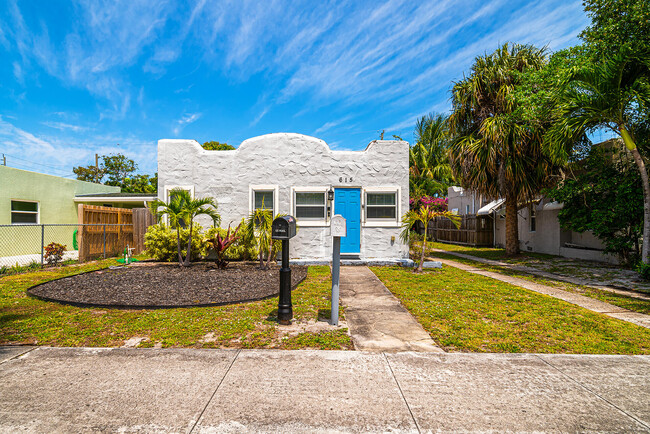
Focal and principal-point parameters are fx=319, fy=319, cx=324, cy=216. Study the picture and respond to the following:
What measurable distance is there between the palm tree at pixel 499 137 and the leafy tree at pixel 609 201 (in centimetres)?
152

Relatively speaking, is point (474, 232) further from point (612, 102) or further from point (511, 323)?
point (511, 323)

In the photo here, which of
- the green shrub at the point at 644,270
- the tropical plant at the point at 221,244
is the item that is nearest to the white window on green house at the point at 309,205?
the tropical plant at the point at 221,244

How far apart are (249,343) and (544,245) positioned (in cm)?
1557

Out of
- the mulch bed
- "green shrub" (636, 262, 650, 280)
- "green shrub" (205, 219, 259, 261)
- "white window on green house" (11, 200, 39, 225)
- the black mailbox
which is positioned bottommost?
the mulch bed

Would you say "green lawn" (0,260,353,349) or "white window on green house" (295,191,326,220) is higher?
"white window on green house" (295,191,326,220)

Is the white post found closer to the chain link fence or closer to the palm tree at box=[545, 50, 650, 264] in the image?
the palm tree at box=[545, 50, 650, 264]

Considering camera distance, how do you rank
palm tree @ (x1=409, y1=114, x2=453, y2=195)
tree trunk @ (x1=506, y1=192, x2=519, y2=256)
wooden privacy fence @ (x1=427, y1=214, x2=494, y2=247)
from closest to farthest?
tree trunk @ (x1=506, y1=192, x2=519, y2=256) < wooden privacy fence @ (x1=427, y1=214, x2=494, y2=247) < palm tree @ (x1=409, y1=114, x2=453, y2=195)

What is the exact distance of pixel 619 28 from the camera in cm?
818

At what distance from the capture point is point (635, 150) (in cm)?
843

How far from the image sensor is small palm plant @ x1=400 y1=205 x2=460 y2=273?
29.7 ft

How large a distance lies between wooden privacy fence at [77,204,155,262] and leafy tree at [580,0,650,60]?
51.7ft

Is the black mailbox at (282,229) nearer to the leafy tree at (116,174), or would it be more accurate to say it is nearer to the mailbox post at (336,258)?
the mailbox post at (336,258)

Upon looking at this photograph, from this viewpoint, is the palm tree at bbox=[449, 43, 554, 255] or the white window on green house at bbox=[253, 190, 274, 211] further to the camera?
the palm tree at bbox=[449, 43, 554, 255]

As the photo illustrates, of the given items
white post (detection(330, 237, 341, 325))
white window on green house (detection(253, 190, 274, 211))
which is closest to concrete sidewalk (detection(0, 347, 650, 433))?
white post (detection(330, 237, 341, 325))
